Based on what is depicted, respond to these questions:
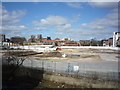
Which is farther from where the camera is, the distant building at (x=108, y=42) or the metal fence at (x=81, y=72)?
the distant building at (x=108, y=42)

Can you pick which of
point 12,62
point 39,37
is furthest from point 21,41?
point 12,62

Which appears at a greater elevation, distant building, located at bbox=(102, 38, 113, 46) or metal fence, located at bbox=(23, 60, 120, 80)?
distant building, located at bbox=(102, 38, 113, 46)

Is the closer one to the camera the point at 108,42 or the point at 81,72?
the point at 81,72

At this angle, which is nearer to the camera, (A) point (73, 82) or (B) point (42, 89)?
(B) point (42, 89)

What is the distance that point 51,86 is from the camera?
18422 millimetres

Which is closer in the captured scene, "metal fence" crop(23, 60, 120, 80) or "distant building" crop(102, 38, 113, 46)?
"metal fence" crop(23, 60, 120, 80)

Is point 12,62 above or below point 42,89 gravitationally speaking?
above

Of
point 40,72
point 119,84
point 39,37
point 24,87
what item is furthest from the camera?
point 39,37

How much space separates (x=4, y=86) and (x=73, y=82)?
5247mm

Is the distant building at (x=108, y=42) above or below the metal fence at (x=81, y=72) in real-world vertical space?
above

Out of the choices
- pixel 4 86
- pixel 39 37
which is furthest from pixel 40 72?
pixel 39 37

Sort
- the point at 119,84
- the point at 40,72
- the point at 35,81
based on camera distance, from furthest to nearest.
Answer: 1. the point at 40,72
2. the point at 35,81
3. the point at 119,84

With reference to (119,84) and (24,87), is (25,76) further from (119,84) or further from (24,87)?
(119,84)

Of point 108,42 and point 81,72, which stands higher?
point 108,42
